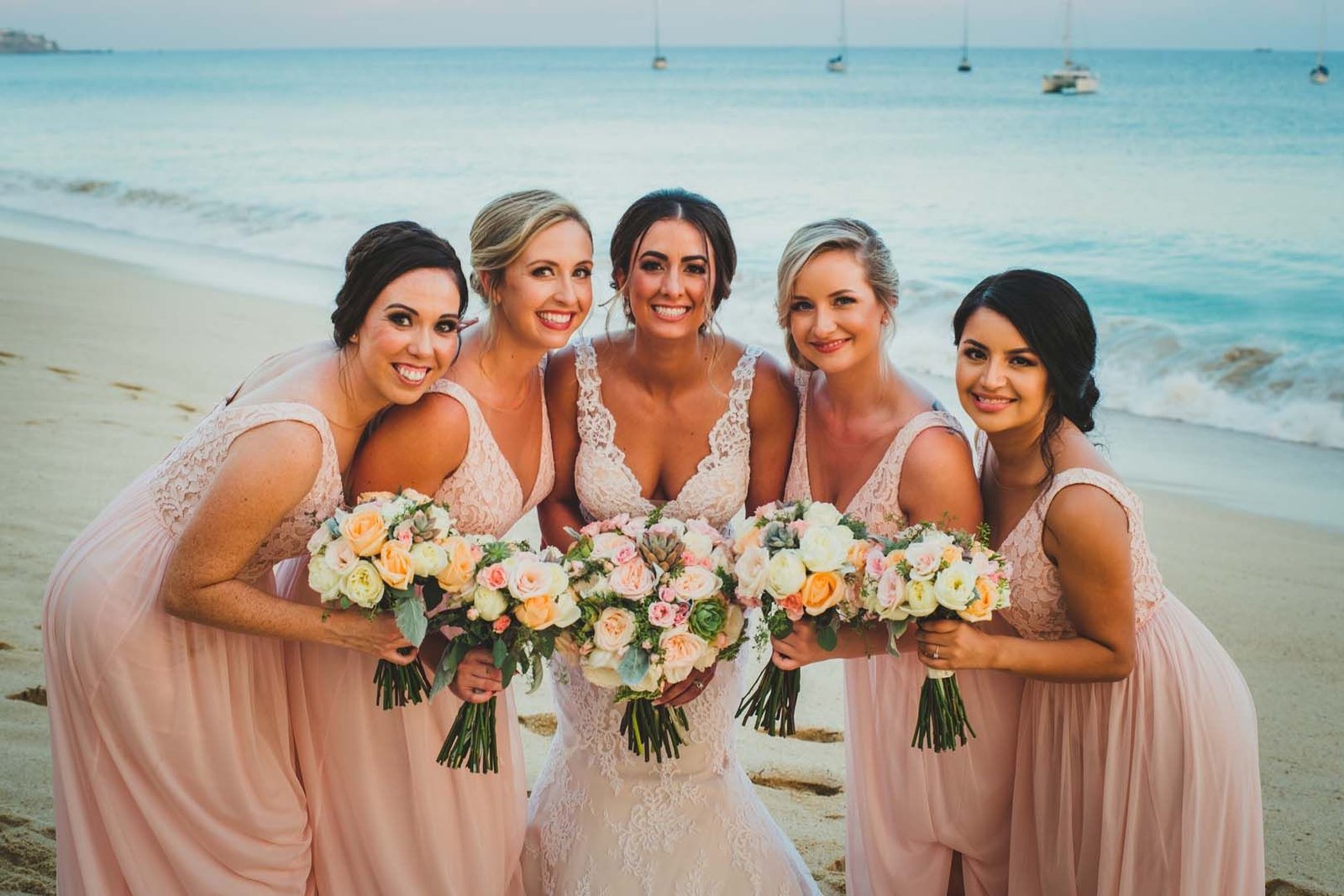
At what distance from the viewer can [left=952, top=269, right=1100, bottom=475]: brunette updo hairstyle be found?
12.3 feet

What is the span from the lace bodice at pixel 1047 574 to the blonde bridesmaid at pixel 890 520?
0.27 m

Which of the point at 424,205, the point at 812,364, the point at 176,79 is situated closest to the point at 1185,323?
the point at 812,364

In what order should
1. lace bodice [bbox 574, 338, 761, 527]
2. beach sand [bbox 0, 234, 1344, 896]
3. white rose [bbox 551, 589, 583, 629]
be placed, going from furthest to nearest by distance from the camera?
beach sand [bbox 0, 234, 1344, 896]
lace bodice [bbox 574, 338, 761, 527]
white rose [bbox 551, 589, 583, 629]

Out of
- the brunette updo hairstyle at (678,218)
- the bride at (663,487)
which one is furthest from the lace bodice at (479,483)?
the brunette updo hairstyle at (678,218)

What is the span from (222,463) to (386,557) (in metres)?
0.64

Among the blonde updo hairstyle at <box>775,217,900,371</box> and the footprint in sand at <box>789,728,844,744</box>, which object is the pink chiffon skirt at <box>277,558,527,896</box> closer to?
the blonde updo hairstyle at <box>775,217,900,371</box>

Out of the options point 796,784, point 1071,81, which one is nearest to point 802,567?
point 796,784

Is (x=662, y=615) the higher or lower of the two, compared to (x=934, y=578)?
lower

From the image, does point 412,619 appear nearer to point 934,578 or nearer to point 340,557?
point 340,557

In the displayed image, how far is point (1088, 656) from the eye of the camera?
3650 millimetres

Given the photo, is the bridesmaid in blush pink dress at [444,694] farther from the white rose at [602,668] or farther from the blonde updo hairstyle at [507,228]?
the white rose at [602,668]

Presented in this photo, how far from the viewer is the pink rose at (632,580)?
3.58 m

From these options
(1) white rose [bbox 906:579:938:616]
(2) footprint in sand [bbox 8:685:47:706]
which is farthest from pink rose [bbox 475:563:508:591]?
(2) footprint in sand [bbox 8:685:47:706]

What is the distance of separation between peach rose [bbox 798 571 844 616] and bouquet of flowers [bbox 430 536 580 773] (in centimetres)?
71
